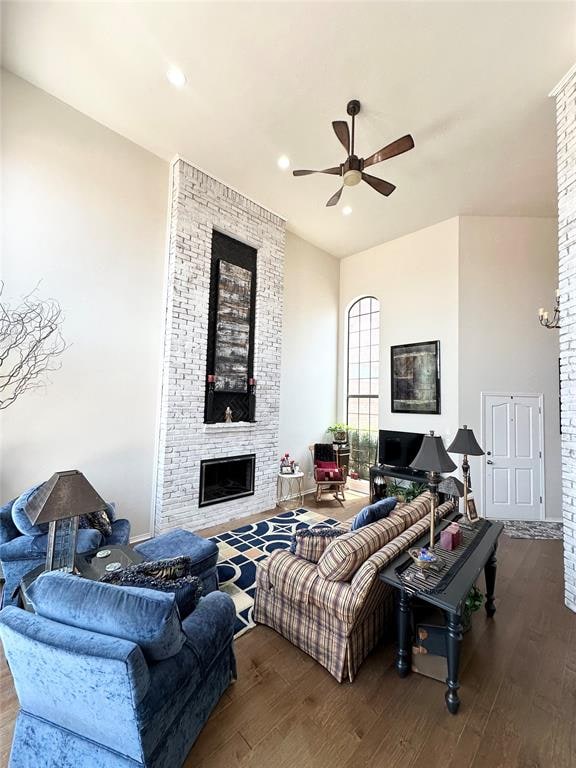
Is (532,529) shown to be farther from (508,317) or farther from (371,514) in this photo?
(371,514)

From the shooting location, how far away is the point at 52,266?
3.35 meters

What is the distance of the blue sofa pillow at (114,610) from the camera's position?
130 cm

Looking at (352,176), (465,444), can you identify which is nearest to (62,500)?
(465,444)

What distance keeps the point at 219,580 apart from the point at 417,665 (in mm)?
1791

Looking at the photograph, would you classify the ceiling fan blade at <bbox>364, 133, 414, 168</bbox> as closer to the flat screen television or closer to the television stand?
the flat screen television

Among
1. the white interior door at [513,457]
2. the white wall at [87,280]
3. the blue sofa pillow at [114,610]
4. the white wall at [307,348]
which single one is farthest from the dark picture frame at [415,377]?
the blue sofa pillow at [114,610]

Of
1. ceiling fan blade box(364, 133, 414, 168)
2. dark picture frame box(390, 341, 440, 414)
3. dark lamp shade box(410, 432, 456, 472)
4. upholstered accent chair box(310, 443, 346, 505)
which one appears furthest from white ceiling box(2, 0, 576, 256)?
upholstered accent chair box(310, 443, 346, 505)

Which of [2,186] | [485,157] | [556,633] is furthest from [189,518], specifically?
[485,157]

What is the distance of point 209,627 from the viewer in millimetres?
1688

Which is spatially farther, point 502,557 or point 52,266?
point 502,557

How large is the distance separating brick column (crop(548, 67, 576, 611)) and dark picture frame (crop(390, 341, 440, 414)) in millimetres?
2415

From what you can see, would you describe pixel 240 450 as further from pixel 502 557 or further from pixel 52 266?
pixel 502 557

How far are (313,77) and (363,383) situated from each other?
4.92 m

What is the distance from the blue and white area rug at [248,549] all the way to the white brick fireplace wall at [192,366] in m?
0.50
